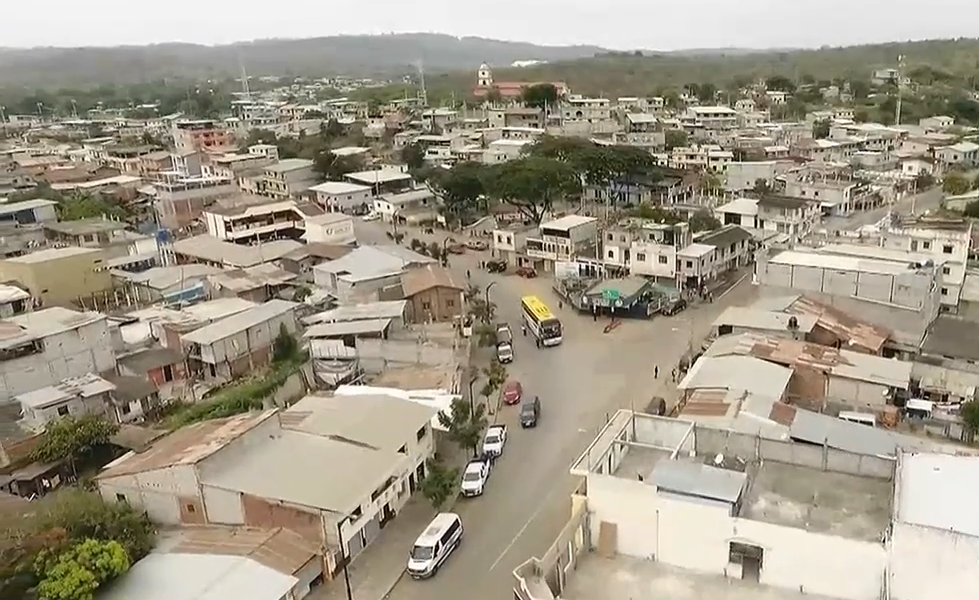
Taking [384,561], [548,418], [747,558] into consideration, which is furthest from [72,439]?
[747,558]

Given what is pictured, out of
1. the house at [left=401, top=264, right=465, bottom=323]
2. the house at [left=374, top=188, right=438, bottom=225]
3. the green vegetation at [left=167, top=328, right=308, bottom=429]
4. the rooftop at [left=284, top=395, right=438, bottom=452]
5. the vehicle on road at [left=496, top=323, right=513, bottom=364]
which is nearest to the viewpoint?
the rooftop at [left=284, top=395, right=438, bottom=452]

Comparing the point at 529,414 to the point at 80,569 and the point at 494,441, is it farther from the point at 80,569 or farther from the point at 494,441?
the point at 80,569

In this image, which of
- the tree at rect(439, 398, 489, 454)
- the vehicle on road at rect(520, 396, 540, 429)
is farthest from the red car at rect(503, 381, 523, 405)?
the tree at rect(439, 398, 489, 454)

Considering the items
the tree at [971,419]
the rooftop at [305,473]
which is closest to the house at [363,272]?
the rooftop at [305,473]

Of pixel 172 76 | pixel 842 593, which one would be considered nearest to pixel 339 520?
pixel 842 593

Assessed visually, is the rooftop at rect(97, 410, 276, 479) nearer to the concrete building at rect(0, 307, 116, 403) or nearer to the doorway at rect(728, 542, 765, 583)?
the concrete building at rect(0, 307, 116, 403)

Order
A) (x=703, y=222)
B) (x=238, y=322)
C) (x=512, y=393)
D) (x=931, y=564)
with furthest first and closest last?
(x=703, y=222) < (x=238, y=322) < (x=512, y=393) < (x=931, y=564)
